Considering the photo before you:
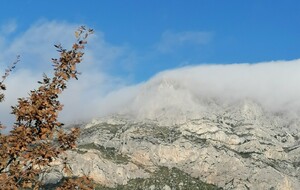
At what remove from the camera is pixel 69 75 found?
1667cm

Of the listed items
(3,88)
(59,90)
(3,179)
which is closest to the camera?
(3,179)

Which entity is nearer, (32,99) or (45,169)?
(45,169)

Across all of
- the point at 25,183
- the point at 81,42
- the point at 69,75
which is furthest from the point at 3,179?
the point at 81,42

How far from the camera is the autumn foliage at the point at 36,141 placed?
1505 centimetres

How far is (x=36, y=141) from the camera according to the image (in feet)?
50.9

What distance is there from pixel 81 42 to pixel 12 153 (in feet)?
16.1

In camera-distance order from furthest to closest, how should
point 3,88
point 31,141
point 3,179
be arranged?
point 3,88 → point 31,141 → point 3,179

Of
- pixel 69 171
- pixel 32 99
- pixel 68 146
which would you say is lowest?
pixel 69 171

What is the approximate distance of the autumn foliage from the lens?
1505 centimetres

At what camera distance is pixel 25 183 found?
1503cm

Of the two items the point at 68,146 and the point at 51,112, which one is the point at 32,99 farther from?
the point at 68,146

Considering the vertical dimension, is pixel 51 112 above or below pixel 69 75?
below

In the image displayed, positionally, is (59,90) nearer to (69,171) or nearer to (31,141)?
(31,141)

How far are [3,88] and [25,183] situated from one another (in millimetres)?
4508
